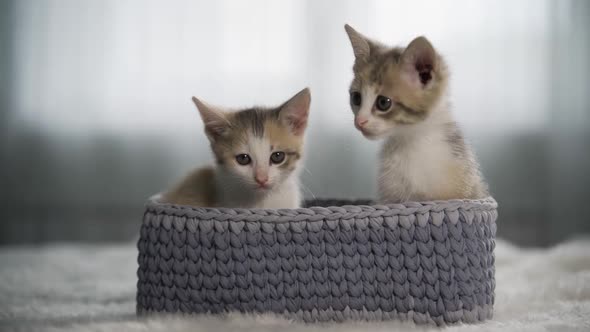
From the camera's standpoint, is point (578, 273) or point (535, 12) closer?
point (578, 273)

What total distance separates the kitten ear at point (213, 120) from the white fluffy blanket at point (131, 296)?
387mm

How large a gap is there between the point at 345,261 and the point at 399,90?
0.29m

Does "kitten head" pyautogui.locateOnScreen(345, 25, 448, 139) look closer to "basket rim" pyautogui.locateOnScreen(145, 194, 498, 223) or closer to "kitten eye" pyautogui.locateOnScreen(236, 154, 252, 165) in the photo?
"basket rim" pyautogui.locateOnScreen(145, 194, 498, 223)

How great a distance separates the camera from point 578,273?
4.49ft

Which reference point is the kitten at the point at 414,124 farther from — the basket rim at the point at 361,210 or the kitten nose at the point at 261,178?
the kitten nose at the point at 261,178

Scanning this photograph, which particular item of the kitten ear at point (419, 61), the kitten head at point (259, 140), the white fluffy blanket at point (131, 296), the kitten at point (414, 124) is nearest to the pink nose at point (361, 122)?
the kitten at point (414, 124)

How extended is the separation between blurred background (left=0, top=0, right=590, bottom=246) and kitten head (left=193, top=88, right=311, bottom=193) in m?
1.27

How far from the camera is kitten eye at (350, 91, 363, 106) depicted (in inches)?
41.4

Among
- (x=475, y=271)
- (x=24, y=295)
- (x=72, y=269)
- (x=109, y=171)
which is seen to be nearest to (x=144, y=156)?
(x=109, y=171)

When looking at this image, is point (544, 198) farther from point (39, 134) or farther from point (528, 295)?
point (39, 134)

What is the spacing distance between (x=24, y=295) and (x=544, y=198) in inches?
85.0

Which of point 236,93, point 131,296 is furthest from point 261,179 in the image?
point 236,93

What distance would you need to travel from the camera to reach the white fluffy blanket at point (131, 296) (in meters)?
0.93

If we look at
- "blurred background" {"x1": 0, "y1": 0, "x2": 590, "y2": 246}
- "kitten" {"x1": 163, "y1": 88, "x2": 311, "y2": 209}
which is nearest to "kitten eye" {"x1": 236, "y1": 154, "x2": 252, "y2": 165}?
"kitten" {"x1": 163, "y1": 88, "x2": 311, "y2": 209}
